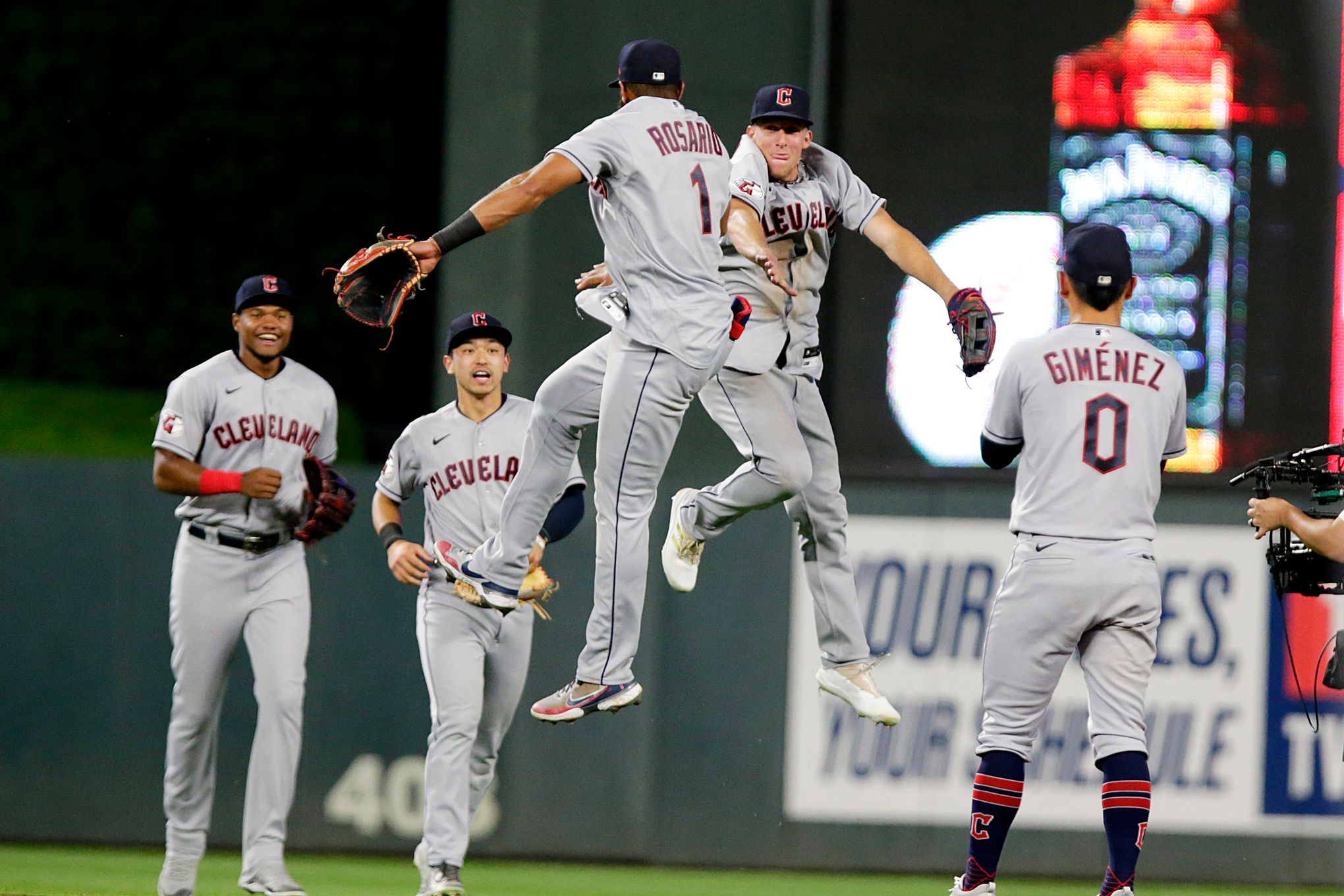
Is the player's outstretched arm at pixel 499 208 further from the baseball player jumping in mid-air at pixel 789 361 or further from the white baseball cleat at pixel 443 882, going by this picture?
the white baseball cleat at pixel 443 882

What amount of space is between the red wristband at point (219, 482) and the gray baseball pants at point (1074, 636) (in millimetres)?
2952

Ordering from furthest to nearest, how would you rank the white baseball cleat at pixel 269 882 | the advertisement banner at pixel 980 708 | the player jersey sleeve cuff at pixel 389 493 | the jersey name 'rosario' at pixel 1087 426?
the advertisement banner at pixel 980 708
the player jersey sleeve cuff at pixel 389 493
the white baseball cleat at pixel 269 882
the jersey name 'rosario' at pixel 1087 426

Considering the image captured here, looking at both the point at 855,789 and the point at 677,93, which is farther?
the point at 855,789

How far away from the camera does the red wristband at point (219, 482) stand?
6.41 meters

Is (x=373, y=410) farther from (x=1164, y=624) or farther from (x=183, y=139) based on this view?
(x=1164, y=624)

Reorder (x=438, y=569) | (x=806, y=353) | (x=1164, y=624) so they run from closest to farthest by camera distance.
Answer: (x=806, y=353)
(x=438, y=569)
(x=1164, y=624)

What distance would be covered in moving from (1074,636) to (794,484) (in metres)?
0.98

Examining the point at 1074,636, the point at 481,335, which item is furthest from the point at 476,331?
the point at 1074,636

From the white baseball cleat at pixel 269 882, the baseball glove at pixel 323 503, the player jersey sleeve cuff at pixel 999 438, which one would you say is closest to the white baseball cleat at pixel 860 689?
the player jersey sleeve cuff at pixel 999 438

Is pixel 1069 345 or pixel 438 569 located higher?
pixel 1069 345

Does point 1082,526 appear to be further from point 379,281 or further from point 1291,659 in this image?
point 379,281

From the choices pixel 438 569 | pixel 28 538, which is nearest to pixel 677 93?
pixel 438 569

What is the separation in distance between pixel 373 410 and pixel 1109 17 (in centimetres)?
470

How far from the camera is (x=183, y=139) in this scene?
36.3 feet
